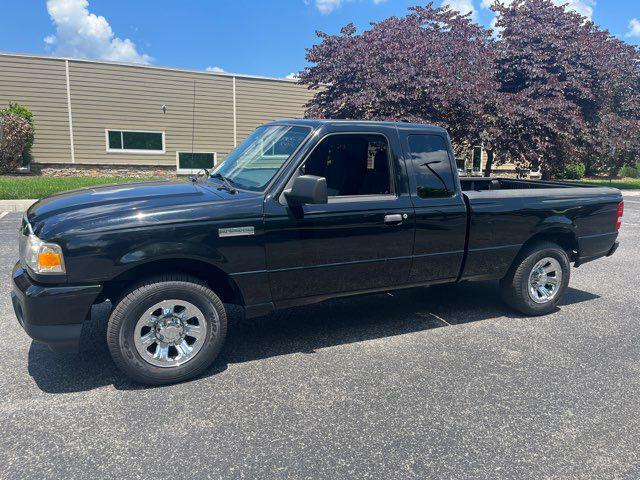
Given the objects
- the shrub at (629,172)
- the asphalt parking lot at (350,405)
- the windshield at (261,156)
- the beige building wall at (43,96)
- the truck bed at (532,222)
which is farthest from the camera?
the shrub at (629,172)

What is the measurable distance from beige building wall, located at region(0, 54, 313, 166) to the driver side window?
14289 millimetres

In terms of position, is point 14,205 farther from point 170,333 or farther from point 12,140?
point 170,333

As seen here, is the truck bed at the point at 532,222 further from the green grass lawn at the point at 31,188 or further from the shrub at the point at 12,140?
the shrub at the point at 12,140

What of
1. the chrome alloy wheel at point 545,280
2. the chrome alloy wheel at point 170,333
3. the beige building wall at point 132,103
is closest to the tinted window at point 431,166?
the chrome alloy wheel at point 545,280

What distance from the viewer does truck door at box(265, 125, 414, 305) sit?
12.4ft

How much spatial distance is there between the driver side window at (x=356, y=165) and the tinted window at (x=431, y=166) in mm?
290

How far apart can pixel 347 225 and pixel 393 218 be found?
446mm

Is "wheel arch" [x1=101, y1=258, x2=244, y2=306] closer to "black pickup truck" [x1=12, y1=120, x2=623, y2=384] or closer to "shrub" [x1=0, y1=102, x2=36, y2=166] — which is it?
"black pickup truck" [x1=12, y1=120, x2=623, y2=384]

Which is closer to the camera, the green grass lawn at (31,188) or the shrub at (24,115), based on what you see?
the green grass lawn at (31,188)

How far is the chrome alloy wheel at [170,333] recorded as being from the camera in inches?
135

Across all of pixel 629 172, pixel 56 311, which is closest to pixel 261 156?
pixel 56 311

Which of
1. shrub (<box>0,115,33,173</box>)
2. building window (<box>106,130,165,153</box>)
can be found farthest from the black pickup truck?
building window (<box>106,130,165,153</box>)

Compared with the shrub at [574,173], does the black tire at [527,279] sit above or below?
below

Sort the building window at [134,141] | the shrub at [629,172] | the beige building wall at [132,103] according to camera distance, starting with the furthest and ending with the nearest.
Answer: the shrub at [629,172] < the building window at [134,141] < the beige building wall at [132,103]
